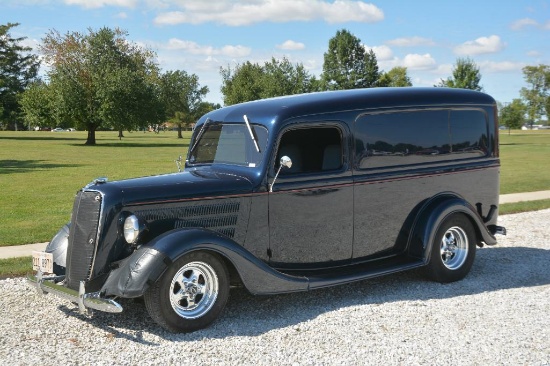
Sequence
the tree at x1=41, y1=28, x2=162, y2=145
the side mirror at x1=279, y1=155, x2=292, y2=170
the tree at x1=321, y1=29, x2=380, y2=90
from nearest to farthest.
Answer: the side mirror at x1=279, y1=155, x2=292, y2=170, the tree at x1=41, y1=28, x2=162, y2=145, the tree at x1=321, y1=29, x2=380, y2=90

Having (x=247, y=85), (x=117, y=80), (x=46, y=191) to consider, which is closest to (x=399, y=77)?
(x=247, y=85)

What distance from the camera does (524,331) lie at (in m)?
5.29

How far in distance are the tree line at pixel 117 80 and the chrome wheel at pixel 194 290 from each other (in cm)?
4398

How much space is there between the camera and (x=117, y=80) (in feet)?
157

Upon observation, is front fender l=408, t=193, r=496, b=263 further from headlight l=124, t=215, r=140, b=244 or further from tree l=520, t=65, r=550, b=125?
tree l=520, t=65, r=550, b=125

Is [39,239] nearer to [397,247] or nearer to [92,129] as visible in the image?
[397,247]

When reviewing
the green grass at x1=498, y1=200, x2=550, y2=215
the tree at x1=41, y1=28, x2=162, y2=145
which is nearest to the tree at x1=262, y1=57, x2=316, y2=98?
the tree at x1=41, y1=28, x2=162, y2=145

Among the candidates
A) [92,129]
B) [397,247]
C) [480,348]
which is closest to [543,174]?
[397,247]

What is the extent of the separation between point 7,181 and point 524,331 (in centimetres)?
1713

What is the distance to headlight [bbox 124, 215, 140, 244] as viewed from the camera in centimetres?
505

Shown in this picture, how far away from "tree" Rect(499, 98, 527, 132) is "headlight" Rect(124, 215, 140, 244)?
3287 inches

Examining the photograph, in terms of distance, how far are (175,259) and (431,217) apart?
305 centimetres

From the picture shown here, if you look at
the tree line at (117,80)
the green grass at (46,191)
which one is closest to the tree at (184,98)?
the tree line at (117,80)

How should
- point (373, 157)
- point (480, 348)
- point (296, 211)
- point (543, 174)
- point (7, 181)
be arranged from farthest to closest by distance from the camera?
point (543, 174)
point (7, 181)
point (373, 157)
point (296, 211)
point (480, 348)
